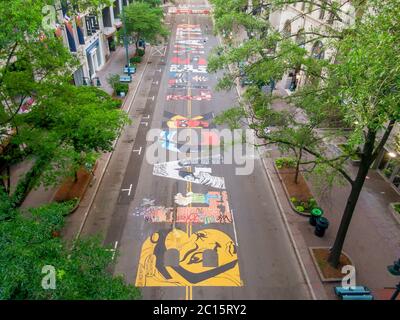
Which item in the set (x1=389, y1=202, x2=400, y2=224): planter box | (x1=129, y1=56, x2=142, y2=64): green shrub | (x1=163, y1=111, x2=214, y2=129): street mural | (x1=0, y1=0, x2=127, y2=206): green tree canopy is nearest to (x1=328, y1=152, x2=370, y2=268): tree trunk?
(x1=389, y1=202, x2=400, y2=224): planter box

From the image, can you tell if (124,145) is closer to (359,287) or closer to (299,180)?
(299,180)

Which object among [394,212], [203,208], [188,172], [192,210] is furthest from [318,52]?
[188,172]

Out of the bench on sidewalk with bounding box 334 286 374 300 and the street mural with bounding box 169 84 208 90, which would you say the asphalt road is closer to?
the bench on sidewalk with bounding box 334 286 374 300

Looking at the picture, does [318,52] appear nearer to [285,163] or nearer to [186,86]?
[285,163]

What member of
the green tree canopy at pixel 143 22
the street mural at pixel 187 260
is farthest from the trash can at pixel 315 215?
the green tree canopy at pixel 143 22

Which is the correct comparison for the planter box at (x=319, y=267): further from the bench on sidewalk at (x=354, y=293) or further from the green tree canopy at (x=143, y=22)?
the green tree canopy at (x=143, y=22)
